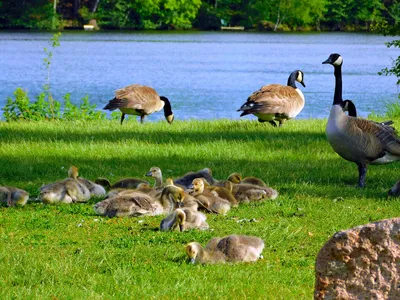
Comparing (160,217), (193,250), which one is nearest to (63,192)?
(160,217)

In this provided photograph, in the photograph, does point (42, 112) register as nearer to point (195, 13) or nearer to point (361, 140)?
point (361, 140)

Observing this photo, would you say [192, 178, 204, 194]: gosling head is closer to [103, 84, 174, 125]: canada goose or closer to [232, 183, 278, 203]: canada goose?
[232, 183, 278, 203]: canada goose

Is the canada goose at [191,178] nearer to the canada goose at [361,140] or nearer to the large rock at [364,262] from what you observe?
the canada goose at [361,140]

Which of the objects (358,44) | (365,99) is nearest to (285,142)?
(365,99)

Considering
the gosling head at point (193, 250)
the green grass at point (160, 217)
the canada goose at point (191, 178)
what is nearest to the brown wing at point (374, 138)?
the green grass at point (160, 217)

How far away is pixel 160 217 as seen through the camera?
9.12 metres

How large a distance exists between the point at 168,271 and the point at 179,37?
84.8 m

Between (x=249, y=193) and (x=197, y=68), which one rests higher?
(x=249, y=193)

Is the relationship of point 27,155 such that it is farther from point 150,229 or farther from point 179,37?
point 179,37

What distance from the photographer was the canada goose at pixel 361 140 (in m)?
10.9

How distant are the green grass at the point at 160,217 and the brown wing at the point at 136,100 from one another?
3.37ft

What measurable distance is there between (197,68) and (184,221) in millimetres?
43556

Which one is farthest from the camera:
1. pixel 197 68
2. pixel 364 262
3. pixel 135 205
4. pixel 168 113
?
pixel 197 68

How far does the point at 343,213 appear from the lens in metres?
9.27
